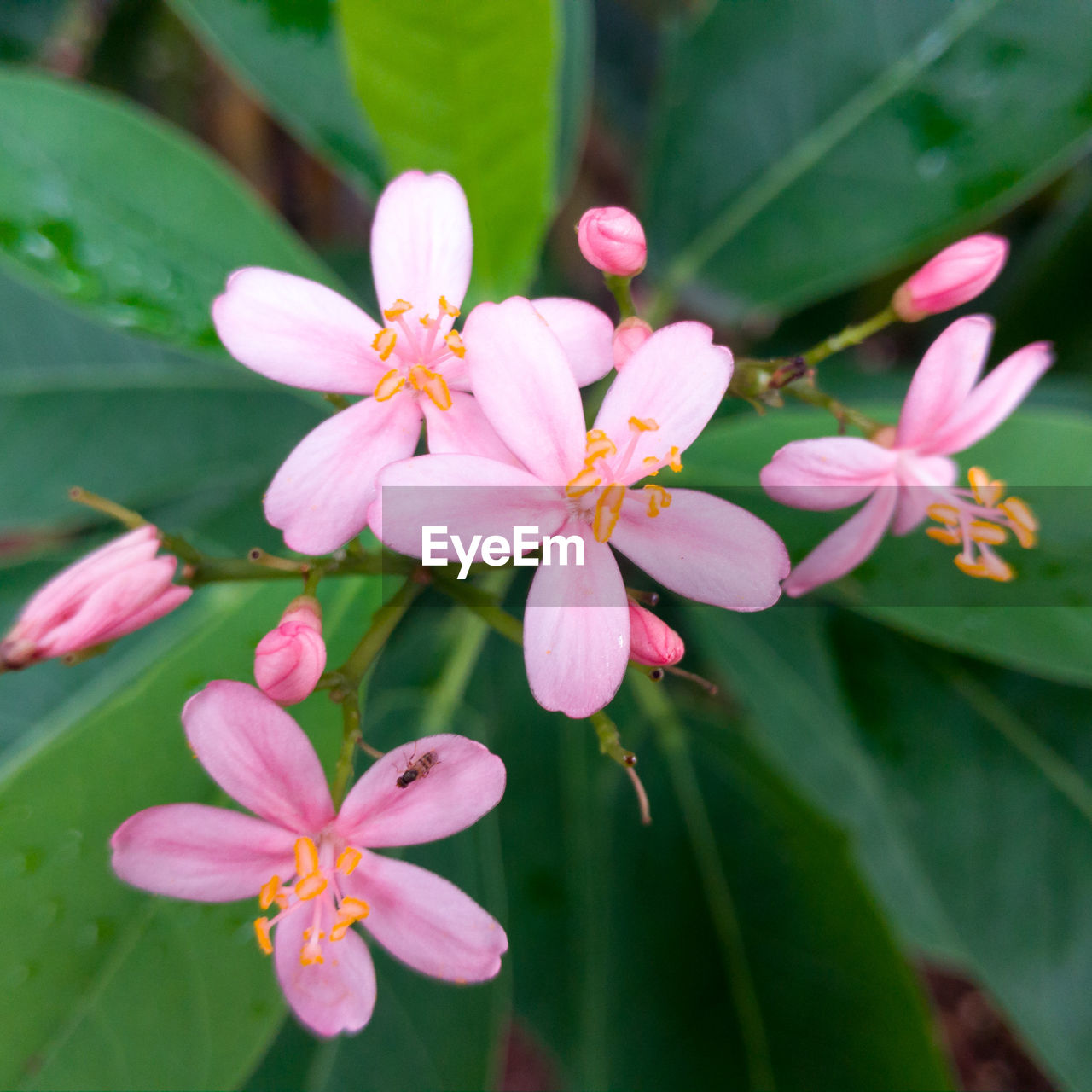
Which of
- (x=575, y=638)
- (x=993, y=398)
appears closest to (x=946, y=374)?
(x=993, y=398)

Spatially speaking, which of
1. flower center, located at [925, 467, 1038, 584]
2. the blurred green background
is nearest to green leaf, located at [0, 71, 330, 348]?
the blurred green background

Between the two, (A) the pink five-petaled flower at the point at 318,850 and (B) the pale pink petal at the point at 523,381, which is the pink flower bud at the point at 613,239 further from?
(A) the pink five-petaled flower at the point at 318,850

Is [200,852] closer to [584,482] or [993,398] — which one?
[584,482]

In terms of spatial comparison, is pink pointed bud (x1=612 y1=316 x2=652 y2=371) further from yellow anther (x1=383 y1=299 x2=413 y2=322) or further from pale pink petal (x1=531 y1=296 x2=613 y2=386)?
yellow anther (x1=383 y1=299 x2=413 y2=322)

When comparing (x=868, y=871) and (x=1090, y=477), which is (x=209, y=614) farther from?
(x=868, y=871)

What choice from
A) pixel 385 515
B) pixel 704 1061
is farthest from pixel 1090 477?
pixel 704 1061

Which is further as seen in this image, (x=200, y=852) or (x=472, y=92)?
(x=472, y=92)
